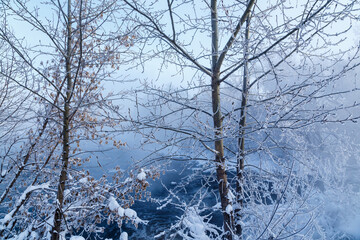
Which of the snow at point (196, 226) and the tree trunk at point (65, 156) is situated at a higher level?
the tree trunk at point (65, 156)

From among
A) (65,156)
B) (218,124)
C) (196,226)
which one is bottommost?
(196,226)

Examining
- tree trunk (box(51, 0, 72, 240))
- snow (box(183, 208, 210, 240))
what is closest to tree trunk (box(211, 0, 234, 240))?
snow (box(183, 208, 210, 240))

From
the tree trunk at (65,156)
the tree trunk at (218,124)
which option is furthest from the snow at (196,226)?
the tree trunk at (65,156)

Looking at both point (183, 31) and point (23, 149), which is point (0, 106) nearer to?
point (23, 149)

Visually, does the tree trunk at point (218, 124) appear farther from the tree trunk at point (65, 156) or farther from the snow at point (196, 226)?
the tree trunk at point (65, 156)

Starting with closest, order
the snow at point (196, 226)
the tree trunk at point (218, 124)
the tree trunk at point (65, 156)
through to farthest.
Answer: the snow at point (196, 226) < the tree trunk at point (218, 124) < the tree trunk at point (65, 156)

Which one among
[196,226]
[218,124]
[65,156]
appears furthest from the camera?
[65,156]

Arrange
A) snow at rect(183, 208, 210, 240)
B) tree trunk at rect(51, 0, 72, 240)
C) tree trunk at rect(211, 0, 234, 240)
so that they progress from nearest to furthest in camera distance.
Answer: snow at rect(183, 208, 210, 240), tree trunk at rect(211, 0, 234, 240), tree trunk at rect(51, 0, 72, 240)

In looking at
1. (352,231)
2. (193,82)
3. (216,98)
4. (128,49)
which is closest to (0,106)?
(128,49)

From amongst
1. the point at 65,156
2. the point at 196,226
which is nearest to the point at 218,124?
the point at 196,226

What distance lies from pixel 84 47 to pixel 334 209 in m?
18.9

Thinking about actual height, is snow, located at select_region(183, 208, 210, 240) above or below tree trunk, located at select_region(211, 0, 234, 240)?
below

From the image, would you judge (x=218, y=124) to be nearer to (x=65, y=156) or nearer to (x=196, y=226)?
(x=196, y=226)

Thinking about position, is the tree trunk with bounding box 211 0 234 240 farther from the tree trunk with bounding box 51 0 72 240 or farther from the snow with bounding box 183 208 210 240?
the tree trunk with bounding box 51 0 72 240
